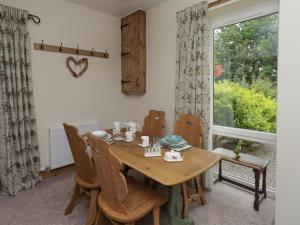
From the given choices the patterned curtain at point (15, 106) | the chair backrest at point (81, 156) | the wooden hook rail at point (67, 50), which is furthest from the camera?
the wooden hook rail at point (67, 50)

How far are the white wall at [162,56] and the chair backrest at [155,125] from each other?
0.22m

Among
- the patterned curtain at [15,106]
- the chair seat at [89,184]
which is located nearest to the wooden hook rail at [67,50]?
the patterned curtain at [15,106]

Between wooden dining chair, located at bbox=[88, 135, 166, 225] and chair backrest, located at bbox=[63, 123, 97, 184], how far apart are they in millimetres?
294

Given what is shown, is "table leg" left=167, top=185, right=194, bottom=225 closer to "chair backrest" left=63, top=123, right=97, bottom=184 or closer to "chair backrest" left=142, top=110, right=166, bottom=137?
"chair backrest" left=63, top=123, right=97, bottom=184

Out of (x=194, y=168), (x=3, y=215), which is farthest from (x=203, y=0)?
(x=3, y=215)

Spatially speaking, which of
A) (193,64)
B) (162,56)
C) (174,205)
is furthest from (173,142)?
(162,56)

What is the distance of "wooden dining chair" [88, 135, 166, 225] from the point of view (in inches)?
48.7

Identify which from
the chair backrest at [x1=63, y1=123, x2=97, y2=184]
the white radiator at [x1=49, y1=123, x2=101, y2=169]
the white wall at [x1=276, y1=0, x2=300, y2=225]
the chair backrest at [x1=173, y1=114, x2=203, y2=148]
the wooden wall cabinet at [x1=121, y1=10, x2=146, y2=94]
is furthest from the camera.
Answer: the wooden wall cabinet at [x1=121, y1=10, x2=146, y2=94]

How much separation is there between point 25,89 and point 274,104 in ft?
10.2

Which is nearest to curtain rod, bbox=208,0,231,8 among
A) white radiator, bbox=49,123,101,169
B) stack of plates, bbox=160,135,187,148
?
stack of plates, bbox=160,135,187,148

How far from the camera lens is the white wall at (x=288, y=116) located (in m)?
1.42

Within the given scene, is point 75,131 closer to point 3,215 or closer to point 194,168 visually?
point 194,168

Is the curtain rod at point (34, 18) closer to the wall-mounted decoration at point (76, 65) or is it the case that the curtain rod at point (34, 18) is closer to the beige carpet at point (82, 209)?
the wall-mounted decoration at point (76, 65)

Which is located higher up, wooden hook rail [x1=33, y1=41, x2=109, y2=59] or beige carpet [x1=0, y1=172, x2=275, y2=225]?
wooden hook rail [x1=33, y1=41, x2=109, y2=59]
